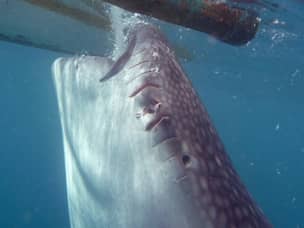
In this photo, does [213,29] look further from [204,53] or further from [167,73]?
[204,53]

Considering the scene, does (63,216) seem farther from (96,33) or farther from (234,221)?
(234,221)

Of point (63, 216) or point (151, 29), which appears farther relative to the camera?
point (63, 216)

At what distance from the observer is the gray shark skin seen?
5.54 feet

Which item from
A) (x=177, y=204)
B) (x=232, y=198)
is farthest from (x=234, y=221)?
(x=177, y=204)

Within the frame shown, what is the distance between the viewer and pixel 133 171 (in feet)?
6.34

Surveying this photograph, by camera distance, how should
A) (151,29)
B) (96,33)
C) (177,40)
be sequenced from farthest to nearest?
(177,40) < (96,33) < (151,29)

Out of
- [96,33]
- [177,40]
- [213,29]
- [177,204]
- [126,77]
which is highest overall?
[177,40]

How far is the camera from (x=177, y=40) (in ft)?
45.6

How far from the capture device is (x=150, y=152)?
182cm

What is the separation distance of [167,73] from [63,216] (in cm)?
2655

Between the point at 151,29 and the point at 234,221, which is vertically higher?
the point at 151,29

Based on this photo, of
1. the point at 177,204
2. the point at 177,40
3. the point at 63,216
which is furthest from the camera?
the point at 63,216

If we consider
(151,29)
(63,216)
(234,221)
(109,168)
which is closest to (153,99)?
(109,168)

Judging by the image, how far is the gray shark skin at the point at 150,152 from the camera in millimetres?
1688
